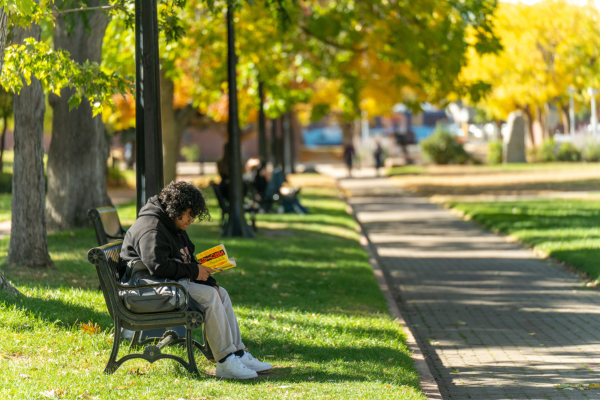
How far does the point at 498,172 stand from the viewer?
3462 cm

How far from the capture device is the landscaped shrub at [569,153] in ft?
132

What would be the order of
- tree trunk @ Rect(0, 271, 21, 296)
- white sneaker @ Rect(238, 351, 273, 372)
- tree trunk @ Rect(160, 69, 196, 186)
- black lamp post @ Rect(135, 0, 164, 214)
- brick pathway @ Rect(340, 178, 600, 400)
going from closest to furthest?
white sneaker @ Rect(238, 351, 273, 372) < brick pathway @ Rect(340, 178, 600, 400) < black lamp post @ Rect(135, 0, 164, 214) < tree trunk @ Rect(0, 271, 21, 296) < tree trunk @ Rect(160, 69, 196, 186)

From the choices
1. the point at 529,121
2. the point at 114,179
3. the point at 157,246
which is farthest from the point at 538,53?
the point at 157,246

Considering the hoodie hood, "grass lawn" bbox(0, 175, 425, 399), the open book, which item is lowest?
"grass lawn" bbox(0, 175, 425, 399)

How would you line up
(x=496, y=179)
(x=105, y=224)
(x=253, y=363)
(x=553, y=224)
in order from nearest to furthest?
1. (x=253, y=363)
2. (x=105, y=224)
3. (x=553, y=224)
4. (x=496, y=179)

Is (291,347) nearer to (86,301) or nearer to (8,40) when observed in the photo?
(86,301)

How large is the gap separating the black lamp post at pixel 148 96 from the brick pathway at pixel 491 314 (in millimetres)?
2915

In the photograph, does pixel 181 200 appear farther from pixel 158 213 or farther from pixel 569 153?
pixel 569 153

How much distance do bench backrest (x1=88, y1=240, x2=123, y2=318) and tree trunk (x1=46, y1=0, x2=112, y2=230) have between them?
7.20 m

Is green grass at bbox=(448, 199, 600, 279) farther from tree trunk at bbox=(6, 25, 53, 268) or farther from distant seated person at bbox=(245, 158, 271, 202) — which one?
tree trunk at bbox=(6, 25, 53, 268)

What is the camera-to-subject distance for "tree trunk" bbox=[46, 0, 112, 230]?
11836 mm

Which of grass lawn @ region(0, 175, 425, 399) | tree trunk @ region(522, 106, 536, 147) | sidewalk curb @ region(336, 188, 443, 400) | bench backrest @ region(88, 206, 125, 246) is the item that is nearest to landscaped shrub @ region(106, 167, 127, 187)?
sidewalk curb @ region(336, 188, 443, 400)

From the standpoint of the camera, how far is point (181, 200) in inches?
202

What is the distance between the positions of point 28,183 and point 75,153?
3837 millimetres
